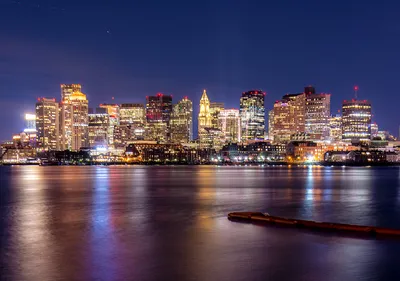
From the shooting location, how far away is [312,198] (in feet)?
159

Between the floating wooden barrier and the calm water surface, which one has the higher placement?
the floating wooden barrier

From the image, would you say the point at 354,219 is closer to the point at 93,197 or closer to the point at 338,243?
the point at 338,243

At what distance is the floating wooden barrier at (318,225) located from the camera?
2554 centimetres

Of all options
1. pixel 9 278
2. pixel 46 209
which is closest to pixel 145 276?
pixel 9 278

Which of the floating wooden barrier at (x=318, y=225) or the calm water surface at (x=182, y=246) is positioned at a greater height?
the floating wooden barrier at (x=318, y=225)

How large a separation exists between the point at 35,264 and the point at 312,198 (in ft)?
110

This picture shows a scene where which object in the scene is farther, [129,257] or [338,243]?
[338,243]

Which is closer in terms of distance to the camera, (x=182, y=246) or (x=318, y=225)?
(x=182, y=246)

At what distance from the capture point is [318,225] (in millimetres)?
→ 27641

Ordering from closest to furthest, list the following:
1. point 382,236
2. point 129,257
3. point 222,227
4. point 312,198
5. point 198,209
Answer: point 129,257 → point 382,236 → point 222,227 → point 198,209 → point 312,198

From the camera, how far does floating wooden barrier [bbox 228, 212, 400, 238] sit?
2554 cm

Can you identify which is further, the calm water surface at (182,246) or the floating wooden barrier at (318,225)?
the floating wooden barrier at (318,225)

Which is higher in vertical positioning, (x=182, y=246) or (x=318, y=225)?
(x=318, y=225)

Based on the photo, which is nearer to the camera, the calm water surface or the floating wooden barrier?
the calm water surface
